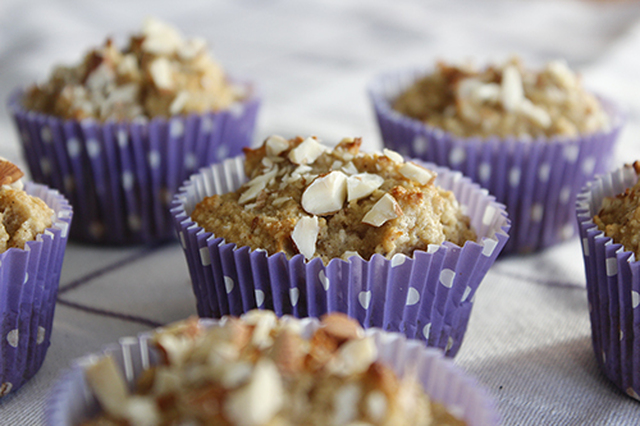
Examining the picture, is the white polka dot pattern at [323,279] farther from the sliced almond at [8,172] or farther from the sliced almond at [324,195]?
the sliced almond at [8,172]

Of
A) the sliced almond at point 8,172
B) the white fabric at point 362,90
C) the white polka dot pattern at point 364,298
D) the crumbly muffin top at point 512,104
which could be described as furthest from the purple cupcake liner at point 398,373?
the crumbly muffin top at point 512,104

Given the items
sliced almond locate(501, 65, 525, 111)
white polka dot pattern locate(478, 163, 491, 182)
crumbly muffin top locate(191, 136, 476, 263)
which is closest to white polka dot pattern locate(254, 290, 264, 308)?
crumbly muffin top locate(191, 136, 476, 263)

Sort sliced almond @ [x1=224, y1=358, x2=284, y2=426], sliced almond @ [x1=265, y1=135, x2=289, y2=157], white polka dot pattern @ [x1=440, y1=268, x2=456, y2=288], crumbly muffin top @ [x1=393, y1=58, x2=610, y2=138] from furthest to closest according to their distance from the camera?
crumbly muffin top @ [x1=393, y1=58, x2=610, y2=138] < sliced almond @ [x1=265, y1=135, x2=289, y2=157] < white polka dot pattern @ [x1=440, y1=268, x2=456, y2=288] < sliced almond @ [x1=224, y1=358, x2=284, y2=426]

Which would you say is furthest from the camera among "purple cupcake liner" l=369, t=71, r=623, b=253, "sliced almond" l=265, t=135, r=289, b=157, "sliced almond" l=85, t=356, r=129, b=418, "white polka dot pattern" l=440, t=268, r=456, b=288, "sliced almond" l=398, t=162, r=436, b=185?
"purple cupcake liner" l=369, t=71, r=623, b=253

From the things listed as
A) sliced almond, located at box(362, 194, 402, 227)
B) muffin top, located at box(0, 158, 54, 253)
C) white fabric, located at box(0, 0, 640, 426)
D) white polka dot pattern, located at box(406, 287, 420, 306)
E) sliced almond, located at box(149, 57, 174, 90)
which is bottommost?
white fabric, located at box(0, 0, 640, 426)

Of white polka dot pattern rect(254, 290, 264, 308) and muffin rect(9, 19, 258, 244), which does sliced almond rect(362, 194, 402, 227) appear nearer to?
white polka dot pattern rect(254, 290, 264, 308)

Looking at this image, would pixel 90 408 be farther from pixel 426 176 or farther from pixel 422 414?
pixel 426 176

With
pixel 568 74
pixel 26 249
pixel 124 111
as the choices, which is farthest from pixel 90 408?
pixel 568 74

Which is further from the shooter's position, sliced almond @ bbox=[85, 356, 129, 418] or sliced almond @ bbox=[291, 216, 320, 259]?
sliced almond @ bbox=[291, 216, 320, 259]
